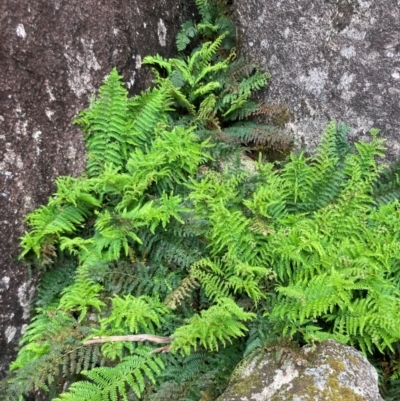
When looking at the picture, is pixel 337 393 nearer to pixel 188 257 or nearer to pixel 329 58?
pixel 188 257

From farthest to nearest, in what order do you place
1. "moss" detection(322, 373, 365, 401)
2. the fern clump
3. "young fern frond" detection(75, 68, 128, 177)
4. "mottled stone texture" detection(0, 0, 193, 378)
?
"young fern frond" detection(75, 68, 128, 177) < "mottled stone texture" detection(0, 0, 193, 378) < the fern clump < "moss" detection(322, 373, 365, 401)

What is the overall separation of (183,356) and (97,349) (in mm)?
708

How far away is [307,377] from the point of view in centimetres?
321

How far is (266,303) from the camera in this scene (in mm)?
3861

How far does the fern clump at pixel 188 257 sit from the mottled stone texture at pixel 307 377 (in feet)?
0.49

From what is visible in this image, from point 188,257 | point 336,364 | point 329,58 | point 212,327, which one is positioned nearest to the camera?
point 336,364

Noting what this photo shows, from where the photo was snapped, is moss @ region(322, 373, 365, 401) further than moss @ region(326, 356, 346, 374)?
No

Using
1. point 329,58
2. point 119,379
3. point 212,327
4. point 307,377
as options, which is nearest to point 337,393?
point 307,377

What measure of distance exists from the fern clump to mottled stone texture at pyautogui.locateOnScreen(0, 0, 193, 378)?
7.3 inches

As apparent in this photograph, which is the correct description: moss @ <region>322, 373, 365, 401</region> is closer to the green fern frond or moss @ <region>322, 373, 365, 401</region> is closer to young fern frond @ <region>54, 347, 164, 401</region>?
the green fern frond

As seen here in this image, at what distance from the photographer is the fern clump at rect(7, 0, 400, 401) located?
11.8ft

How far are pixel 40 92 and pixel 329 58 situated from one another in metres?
2.98

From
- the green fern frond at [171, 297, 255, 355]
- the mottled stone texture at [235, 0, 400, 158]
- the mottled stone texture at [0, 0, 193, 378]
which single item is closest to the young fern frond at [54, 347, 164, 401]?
the green fern frond at [171, 297, 255, 355]

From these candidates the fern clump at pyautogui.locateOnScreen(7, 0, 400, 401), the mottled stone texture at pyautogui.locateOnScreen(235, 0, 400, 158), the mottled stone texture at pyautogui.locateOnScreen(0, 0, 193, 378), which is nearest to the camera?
the fern clump at pyautogui.locateOnScreen(7, 0, 400, 401)
